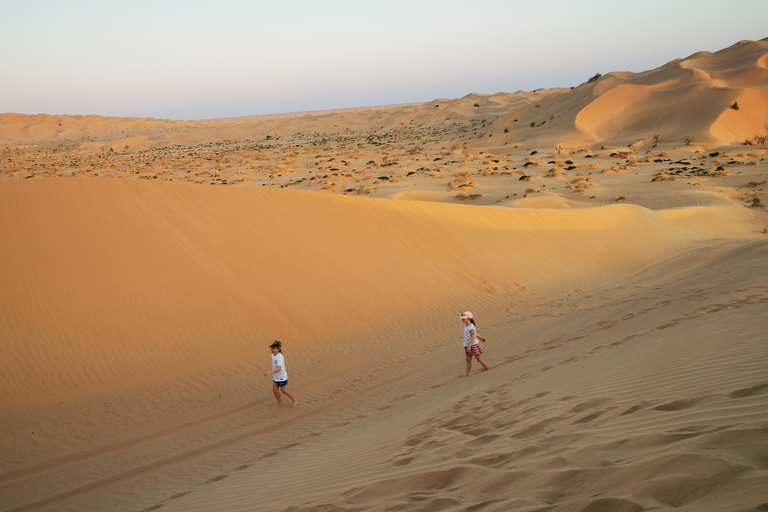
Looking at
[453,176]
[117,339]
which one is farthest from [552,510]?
[453,176]

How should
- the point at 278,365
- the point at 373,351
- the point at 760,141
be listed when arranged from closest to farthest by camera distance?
the point at 278,365, the point at 373,351, the point at 760,141

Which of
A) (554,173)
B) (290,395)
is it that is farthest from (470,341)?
(554,173)

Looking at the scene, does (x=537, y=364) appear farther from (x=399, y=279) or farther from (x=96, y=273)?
(x=96, y=273)

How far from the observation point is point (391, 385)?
9336 mm

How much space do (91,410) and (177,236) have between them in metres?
5.65

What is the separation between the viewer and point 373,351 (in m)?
11.2

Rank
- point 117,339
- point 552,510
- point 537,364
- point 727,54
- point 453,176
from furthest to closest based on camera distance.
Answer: point 727,54 < point 453,176 < point 117,339 < point 537,364 < point 552,510

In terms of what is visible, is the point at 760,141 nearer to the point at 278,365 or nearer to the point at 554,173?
the point at 554,173

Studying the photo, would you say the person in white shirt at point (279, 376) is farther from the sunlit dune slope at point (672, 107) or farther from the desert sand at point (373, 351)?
the sunlit dune slope at point (672, 107)

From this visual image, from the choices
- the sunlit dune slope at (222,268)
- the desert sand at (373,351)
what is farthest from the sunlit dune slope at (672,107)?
the sunlit dune slope at (222,268)

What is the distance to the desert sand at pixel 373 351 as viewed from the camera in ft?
12.7

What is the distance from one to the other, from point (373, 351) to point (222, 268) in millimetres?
4234

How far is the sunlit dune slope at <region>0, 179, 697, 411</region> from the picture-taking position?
32.9 feet

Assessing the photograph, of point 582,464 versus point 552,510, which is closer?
point 552,510
